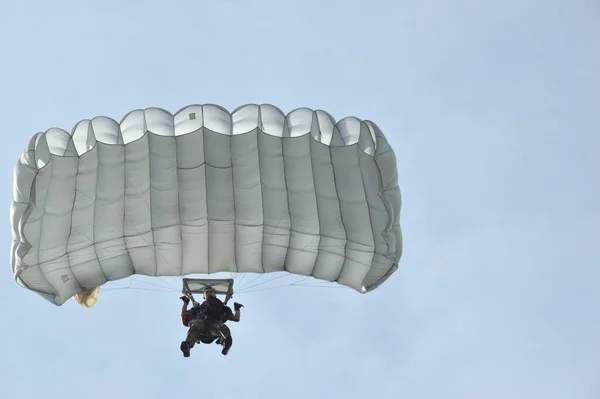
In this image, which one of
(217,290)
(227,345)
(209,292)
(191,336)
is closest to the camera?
(191,336)

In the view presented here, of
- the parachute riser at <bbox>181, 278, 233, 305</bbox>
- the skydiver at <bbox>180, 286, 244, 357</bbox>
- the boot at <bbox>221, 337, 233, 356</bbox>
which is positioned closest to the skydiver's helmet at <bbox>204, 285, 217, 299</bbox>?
the skydiver at <bbox>180, 286, 244, 357</bbox>

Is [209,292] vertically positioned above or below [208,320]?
above

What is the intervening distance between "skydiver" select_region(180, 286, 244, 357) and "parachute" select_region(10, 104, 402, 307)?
2.74ft

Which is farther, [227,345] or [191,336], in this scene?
[227,345]

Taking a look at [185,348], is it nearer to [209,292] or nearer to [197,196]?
[209,292]

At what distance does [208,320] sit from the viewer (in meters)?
22.5

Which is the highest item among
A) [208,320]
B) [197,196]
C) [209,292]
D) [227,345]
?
[197,196]

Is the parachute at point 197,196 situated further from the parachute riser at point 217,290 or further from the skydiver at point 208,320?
the skydiver at point 208,320

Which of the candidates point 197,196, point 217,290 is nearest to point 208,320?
point 217,290

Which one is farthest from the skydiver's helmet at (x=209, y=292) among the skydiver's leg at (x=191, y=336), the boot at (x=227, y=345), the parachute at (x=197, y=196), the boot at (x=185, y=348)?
the boot at (x=185, y=348)

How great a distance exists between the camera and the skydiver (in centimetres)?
2239

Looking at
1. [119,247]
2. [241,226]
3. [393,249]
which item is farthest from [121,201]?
[393,249]

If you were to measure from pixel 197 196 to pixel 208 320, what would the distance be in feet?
8.28

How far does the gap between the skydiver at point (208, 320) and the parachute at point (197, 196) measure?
836 millimetres
